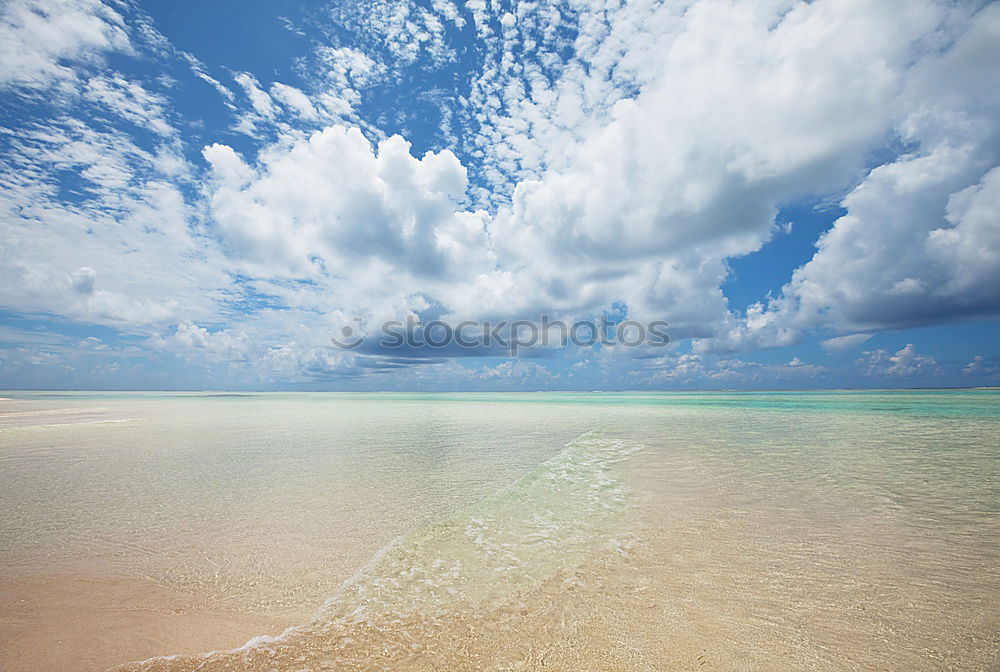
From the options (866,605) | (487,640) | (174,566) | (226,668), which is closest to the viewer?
(226,668)

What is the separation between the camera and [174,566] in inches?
218

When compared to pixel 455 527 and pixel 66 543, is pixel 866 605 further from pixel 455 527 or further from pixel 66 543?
pixel 66 543

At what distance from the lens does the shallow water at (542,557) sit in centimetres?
376

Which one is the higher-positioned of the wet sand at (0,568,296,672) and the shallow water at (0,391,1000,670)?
the wet sand at (0,568,296,672)

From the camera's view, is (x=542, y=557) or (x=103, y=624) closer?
(x=103, y=624)

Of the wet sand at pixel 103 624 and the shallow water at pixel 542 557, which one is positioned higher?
the wet sand at pixel 103 624

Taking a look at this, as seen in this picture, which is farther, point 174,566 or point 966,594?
point 174,566

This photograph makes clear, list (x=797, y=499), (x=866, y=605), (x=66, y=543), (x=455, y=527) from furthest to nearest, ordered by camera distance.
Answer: (x=797, y=499) < (x=455, y=527) < (x=66, y=543) < (x=866, y=605)

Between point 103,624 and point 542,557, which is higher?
point 103,624

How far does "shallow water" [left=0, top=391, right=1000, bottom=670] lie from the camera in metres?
3.76

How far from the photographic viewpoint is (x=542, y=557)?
19.1ft

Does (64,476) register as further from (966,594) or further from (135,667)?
(966,594)

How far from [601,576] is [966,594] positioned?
381 centimetres

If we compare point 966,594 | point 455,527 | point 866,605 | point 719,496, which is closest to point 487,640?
point 455,527
